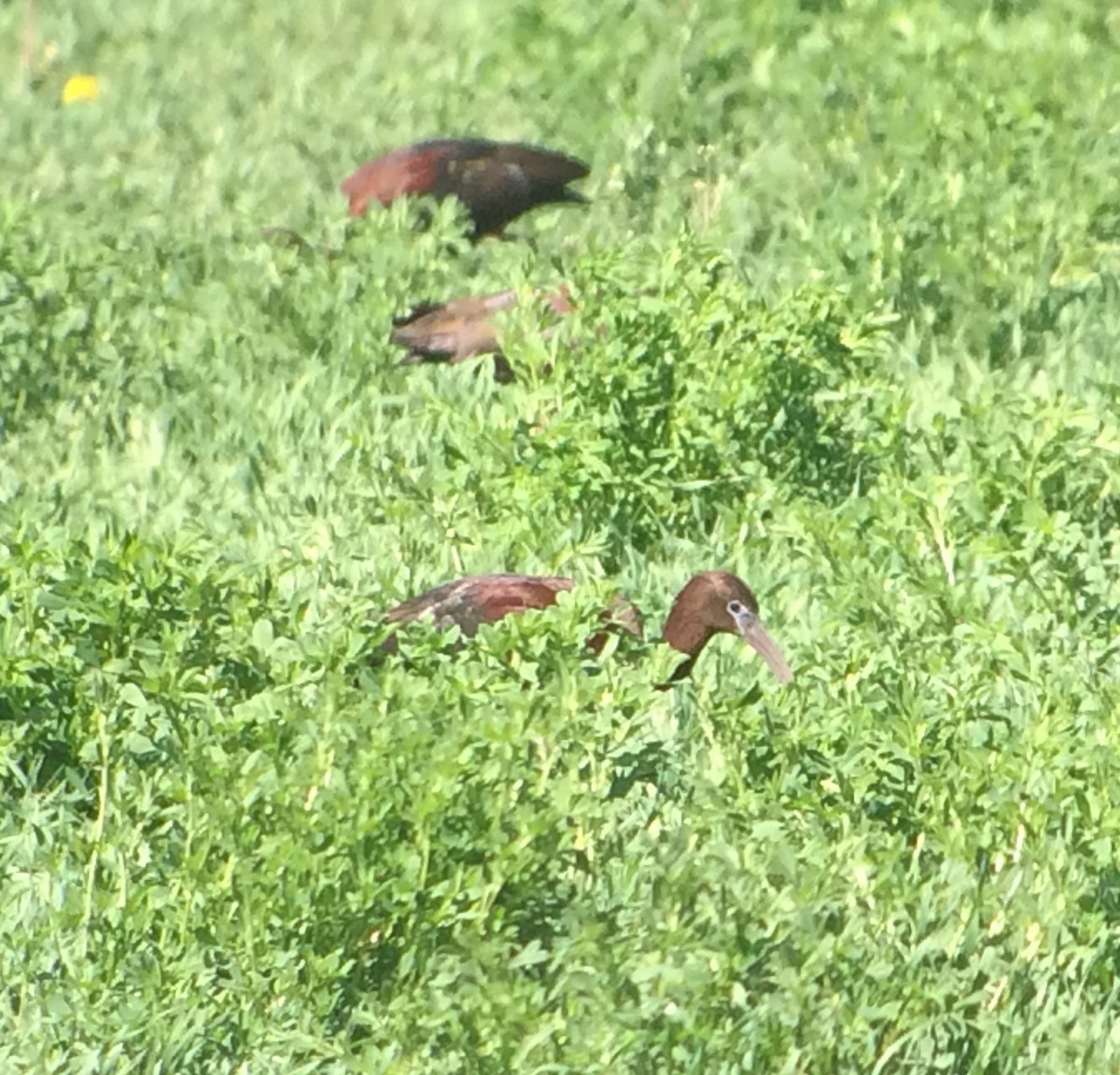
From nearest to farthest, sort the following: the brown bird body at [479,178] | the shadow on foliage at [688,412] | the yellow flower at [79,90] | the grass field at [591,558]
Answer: the grass field at [591,558]
the shadow on foliage at [688,412]
the brown bird body at [479,178]
the yellow flower at [79,90]

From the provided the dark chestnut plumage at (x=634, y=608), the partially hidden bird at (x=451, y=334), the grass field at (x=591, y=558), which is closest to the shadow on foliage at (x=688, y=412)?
the grass field at (x=591, y=558)

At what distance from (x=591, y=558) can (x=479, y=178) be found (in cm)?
263

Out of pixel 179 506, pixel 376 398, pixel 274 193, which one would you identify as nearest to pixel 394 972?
pixel 179 506

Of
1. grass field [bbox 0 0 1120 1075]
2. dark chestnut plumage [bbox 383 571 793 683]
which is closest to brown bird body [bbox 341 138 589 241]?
grass field [bbox 0 0 1120 1075]

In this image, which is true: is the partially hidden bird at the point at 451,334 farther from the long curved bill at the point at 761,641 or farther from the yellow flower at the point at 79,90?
the yellow flower at the point at 79,90

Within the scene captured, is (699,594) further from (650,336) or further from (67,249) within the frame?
(67,249)

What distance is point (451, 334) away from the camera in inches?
285

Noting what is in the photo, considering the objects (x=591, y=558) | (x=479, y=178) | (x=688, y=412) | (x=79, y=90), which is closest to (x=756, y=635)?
(x=591, y=558)

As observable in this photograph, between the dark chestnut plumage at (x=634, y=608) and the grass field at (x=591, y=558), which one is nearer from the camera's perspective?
the grass field at (x=591, y=558)

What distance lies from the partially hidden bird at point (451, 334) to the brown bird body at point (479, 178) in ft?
3.62

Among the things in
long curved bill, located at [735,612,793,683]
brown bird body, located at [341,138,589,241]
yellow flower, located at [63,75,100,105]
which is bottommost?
yellow flower, located at [63,75,100,105]

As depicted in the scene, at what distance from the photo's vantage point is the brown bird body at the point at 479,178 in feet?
27.7

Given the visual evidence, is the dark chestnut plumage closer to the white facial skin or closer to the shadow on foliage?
the white facial skin

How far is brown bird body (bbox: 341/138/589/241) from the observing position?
27.7 ft
